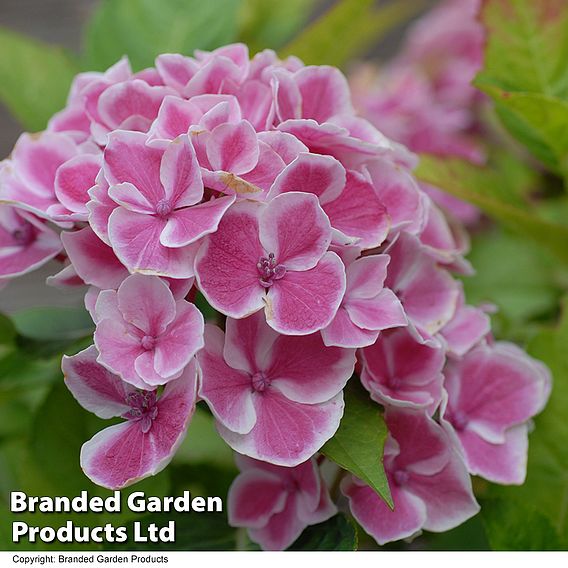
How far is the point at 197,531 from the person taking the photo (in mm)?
509

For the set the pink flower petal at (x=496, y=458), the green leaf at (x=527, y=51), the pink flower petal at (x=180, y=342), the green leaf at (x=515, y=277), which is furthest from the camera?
the green leaf at (x=515, y=277)

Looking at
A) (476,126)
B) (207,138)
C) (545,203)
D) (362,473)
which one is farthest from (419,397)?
(476,126)

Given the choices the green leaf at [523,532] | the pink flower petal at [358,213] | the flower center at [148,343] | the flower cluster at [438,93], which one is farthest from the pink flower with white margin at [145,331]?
the flower cluster at [438,93]

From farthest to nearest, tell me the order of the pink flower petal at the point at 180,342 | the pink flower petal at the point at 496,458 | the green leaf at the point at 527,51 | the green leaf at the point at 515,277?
the green leaf at the point at 515,277, the green leaf at the point at 527,51, the pink flower petal at the point at 496,458, the pink flower petal at the point at 180,342

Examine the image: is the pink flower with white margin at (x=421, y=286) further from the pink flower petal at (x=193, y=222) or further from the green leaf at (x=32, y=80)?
the green leaf at (x=32, y=80)

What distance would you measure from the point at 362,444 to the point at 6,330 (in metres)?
0.26

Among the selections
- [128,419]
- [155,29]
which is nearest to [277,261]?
[128,419]

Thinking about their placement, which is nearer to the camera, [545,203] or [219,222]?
[219,222]

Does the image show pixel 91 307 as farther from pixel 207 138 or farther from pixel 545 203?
pixel 545 203

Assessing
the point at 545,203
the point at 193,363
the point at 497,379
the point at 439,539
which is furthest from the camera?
the point at 545,203

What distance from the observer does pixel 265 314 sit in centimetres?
40

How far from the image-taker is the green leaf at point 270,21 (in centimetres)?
88

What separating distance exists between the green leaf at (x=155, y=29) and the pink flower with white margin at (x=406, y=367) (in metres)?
0.32
